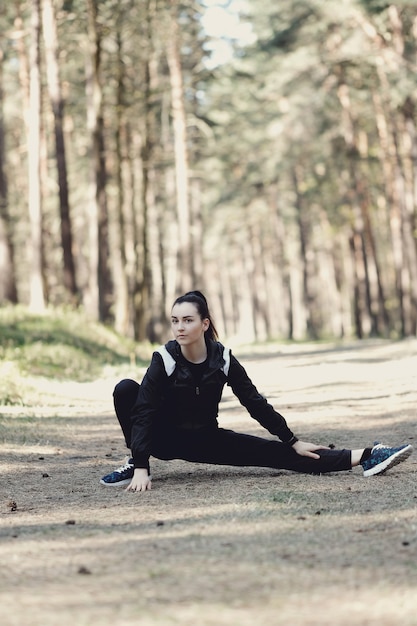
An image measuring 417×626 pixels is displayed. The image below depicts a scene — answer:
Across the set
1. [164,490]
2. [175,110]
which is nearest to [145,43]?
[175,110]

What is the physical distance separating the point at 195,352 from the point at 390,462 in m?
1.59

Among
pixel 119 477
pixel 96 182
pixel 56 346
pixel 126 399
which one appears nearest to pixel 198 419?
pixel 126 399

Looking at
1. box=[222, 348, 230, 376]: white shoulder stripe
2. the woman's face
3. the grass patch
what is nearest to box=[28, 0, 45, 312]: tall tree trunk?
the grass patch

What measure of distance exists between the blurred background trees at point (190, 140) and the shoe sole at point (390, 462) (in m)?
16.1

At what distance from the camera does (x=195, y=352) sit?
6.54 meters

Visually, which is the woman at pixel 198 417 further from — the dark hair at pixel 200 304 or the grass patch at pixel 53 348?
the grass patch at pixel 53 348

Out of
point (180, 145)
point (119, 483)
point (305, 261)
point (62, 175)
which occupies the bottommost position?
point (119, 483)

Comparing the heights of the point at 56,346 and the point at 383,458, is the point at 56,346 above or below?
above

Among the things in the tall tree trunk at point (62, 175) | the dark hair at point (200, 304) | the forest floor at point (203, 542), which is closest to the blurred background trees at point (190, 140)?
the tall tree trunk at point (62, 175)

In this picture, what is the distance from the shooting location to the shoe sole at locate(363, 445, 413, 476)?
6.56 m

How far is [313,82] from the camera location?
112ft

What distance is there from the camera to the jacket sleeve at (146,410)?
641 centimetres

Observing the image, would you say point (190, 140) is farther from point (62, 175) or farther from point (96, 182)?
point (62, 175)

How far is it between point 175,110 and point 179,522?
27.9 metres
